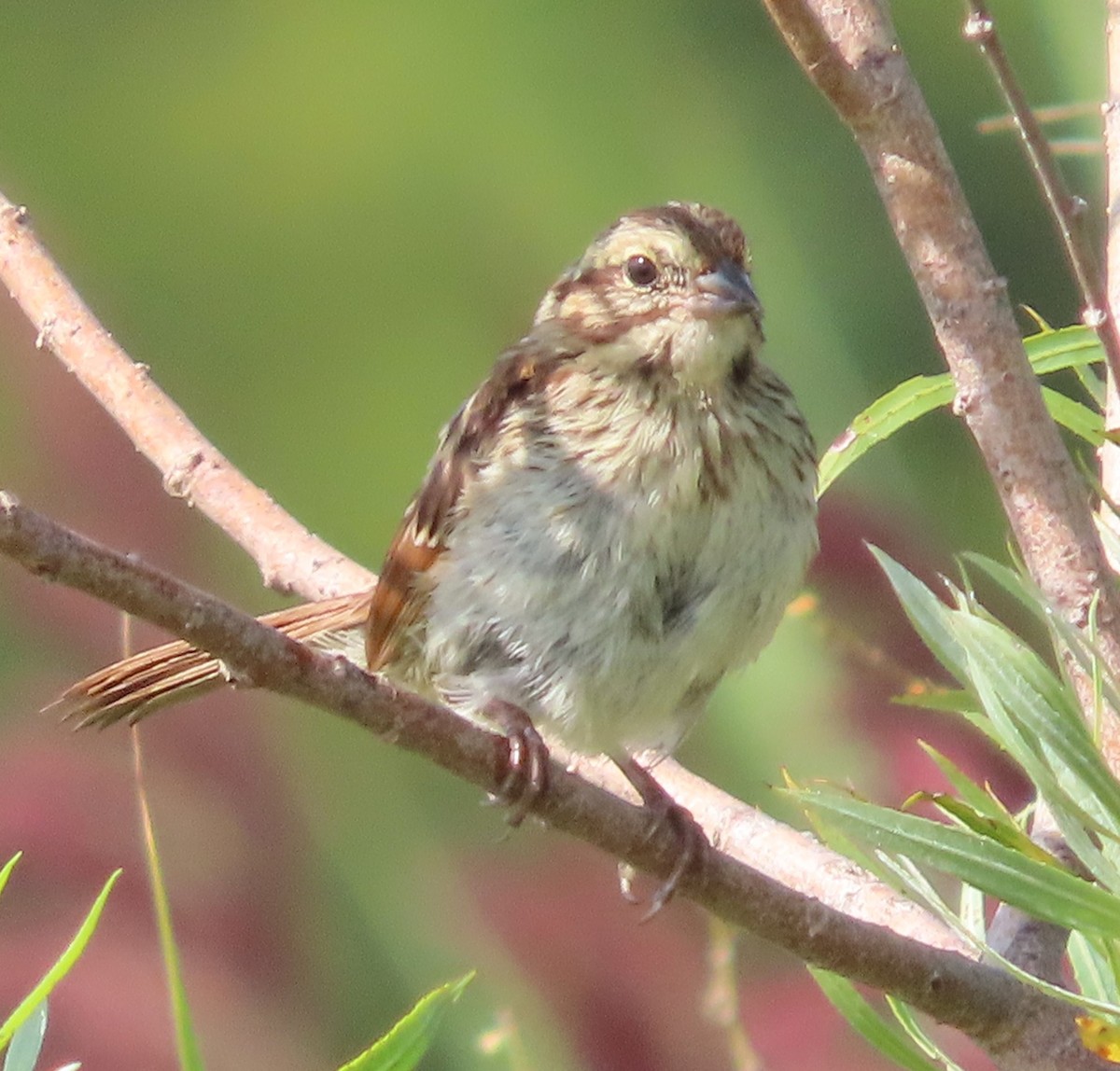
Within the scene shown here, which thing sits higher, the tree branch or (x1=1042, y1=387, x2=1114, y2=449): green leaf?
the tree branch

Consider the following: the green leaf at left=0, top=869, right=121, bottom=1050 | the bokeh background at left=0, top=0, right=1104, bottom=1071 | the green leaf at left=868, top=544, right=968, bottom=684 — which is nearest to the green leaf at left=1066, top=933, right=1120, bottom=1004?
the green leaf at left=868, top=544, right=968, bottom=684

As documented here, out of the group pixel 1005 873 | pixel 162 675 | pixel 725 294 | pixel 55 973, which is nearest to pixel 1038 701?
pixel 1005 873

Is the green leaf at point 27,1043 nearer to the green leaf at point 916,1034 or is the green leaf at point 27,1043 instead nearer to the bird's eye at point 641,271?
the green leaf at point 916,1034

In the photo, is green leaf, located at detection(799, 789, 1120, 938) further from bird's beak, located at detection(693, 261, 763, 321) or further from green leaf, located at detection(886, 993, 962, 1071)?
bird's beak, located at detection(693, 261, 763, 321)

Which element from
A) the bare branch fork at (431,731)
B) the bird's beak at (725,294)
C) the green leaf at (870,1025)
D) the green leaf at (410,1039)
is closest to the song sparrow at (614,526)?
the bird's beak at (725,294)

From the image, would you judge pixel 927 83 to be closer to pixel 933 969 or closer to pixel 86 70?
pixel 86 70

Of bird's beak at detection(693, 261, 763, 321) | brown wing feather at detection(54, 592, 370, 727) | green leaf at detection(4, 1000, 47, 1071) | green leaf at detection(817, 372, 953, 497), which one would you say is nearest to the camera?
green leaf at detection(4, 1000, 47, 1071)
